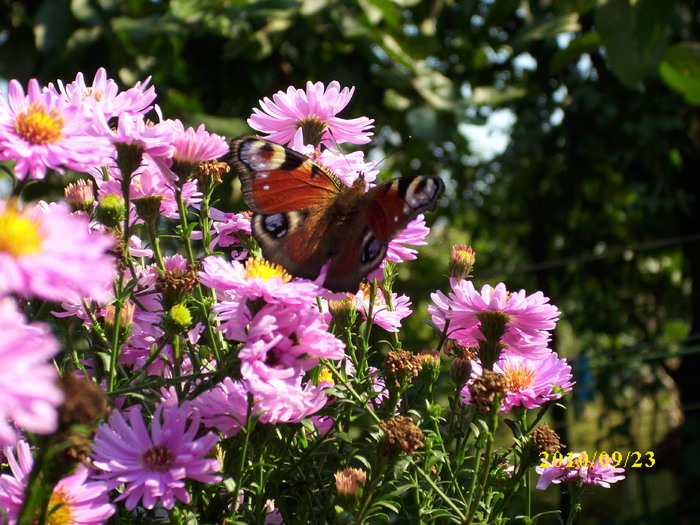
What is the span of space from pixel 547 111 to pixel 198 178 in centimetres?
226

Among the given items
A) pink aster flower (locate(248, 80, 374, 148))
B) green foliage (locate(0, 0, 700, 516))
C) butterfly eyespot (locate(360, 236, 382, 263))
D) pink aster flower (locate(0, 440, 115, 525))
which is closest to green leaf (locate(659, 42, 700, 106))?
green foliage (locate(0, 0, 700, 516))

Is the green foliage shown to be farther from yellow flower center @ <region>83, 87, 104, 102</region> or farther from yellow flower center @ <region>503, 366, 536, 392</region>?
yellow flower center @ <region>83, 87, 104, 102</region>

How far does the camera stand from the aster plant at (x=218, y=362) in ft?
1.35

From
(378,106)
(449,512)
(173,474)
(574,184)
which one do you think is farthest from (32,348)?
(574,184)

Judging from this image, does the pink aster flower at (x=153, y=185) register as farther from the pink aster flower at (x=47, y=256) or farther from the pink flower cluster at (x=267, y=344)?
the pink aster flower at (x=47, y=256)

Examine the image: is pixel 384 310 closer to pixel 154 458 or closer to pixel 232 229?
pixel 232 229

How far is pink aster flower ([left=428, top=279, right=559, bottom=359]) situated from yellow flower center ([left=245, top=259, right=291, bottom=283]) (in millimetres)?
146

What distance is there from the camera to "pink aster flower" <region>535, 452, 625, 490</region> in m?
0.63

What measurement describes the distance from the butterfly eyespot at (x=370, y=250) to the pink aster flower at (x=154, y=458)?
172mm

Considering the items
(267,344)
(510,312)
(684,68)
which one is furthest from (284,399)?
(684,68)

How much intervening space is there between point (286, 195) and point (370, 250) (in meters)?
0.10

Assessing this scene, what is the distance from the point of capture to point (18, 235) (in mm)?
308

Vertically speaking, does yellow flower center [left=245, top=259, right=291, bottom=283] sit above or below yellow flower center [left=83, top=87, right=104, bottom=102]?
below

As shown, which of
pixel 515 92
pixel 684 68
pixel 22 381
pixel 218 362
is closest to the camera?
pixel 22 381
